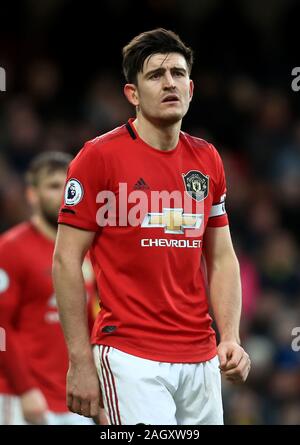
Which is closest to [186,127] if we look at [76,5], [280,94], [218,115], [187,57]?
[218,115]

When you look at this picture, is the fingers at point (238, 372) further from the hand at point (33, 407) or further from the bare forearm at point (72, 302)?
the hand at point (33, 407)

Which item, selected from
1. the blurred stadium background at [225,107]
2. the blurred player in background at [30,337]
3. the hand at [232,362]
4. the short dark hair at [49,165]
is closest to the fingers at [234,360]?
the hand at [232,362]

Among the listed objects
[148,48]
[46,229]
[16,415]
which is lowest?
[16,415]

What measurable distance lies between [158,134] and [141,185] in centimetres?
25

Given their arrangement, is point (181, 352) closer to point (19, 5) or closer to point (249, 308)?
point (249, 308)

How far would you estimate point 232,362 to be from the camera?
160 inches

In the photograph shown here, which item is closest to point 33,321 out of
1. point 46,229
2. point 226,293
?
point 46,229

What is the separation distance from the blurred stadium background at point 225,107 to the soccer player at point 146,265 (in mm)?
4820

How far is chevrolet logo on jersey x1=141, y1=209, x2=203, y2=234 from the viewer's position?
4.10 metres

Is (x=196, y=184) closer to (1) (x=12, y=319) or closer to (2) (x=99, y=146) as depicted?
(2) (x=99, y=146)

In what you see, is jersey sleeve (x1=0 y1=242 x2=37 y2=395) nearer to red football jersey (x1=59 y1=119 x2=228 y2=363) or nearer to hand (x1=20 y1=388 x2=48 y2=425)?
hand (x1=20 y1=388 x2=48 y2=425)

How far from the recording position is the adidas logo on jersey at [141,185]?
4078 mm
